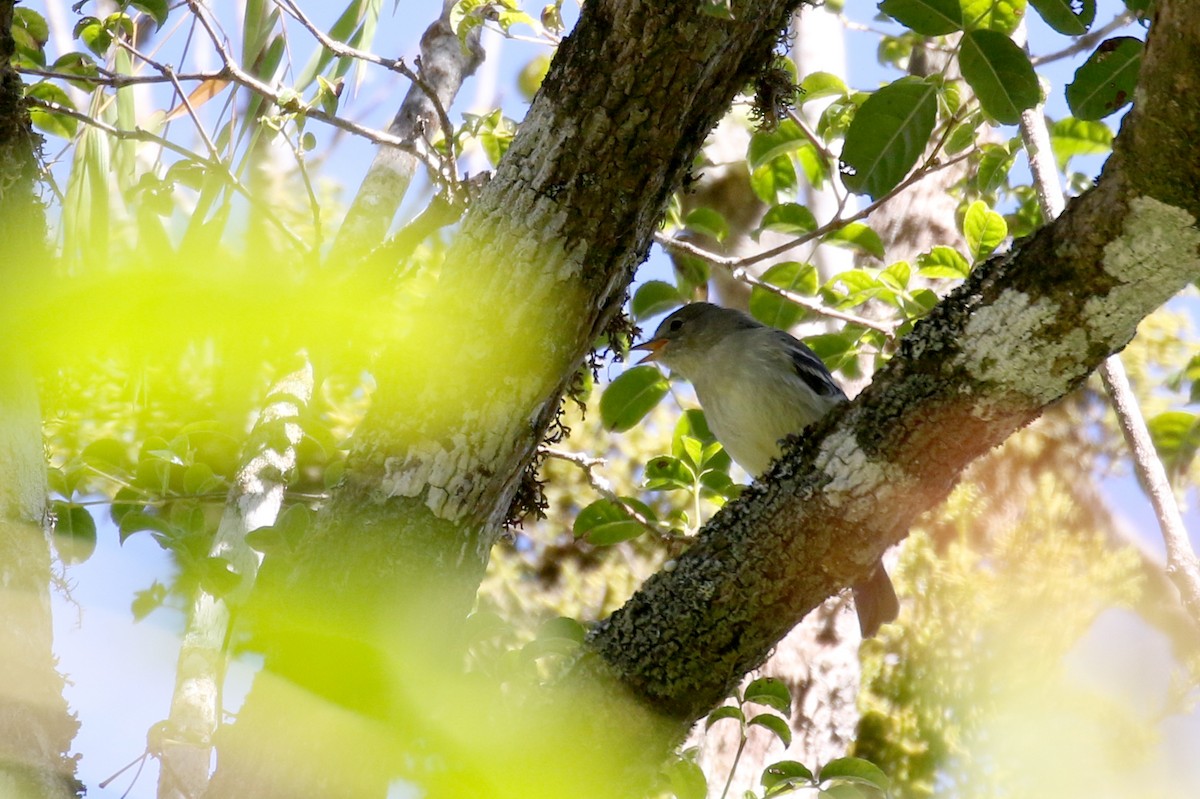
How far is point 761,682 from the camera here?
2361 mm

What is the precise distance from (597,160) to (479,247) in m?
0.29

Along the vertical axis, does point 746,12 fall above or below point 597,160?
above

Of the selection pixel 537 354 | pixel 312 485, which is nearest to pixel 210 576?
pixel 537 354

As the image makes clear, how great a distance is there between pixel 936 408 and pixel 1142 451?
917 mm

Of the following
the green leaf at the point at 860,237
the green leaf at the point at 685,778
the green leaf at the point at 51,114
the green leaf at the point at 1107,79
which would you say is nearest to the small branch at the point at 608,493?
the green leaf at the point at 685,778

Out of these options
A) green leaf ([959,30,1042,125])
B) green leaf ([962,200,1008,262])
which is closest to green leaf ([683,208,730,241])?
green leaf ([962,200,1008,262])

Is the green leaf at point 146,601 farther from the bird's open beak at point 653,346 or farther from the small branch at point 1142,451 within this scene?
the bird's open beak at point 653,346

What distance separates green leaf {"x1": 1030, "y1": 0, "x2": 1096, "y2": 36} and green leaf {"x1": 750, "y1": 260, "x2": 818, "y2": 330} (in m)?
1.35

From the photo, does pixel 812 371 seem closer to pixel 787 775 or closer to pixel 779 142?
pixel 779 142

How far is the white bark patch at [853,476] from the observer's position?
1979 mm

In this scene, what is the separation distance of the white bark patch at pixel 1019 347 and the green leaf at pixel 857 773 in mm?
887

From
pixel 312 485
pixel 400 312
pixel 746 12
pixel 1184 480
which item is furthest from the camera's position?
pixel 1184 480

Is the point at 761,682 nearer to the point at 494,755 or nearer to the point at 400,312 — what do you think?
the point at 494,755

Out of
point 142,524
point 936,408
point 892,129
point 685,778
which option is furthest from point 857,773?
point 142,524
